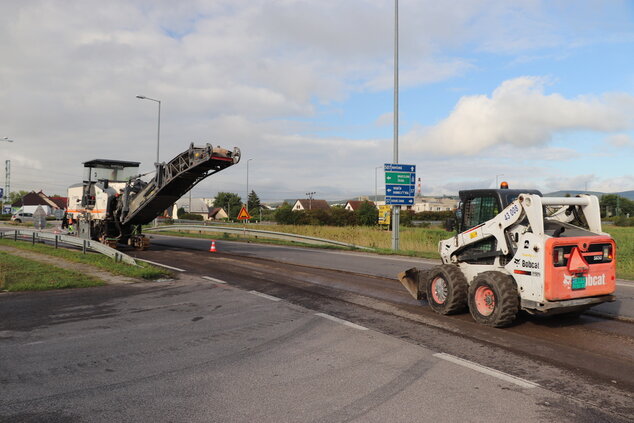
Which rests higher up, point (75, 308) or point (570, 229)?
point (570, 229)

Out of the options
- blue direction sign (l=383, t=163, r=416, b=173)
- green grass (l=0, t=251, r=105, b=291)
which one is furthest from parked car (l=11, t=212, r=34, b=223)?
blue direction sign (l=383, t=163, r=416, b=173)

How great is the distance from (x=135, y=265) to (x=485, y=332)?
9.62m

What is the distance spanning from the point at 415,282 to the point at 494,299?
196cm

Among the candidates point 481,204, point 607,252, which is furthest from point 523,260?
point 481,204

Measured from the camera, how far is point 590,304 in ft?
21.3

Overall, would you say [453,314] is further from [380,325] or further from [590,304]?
[590,304]

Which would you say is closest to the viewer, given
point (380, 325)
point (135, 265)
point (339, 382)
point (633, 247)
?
point (339, 382)

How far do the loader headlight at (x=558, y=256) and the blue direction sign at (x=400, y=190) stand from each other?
571 inches

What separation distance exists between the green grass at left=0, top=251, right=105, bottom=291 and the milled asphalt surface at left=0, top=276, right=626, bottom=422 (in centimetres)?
248

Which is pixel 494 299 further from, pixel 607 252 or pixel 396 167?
pixel 396 167

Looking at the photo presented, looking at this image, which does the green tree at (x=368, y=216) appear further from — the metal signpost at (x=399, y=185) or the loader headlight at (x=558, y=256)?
the loader headlight at (x=558, y=256)

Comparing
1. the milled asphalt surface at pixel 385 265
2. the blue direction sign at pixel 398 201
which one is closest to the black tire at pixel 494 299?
the milled asphalt surface at pixel 385 265

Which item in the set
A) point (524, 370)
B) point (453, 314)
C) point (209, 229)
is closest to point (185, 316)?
point (453, 314)

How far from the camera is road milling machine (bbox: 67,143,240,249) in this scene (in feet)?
53.8
